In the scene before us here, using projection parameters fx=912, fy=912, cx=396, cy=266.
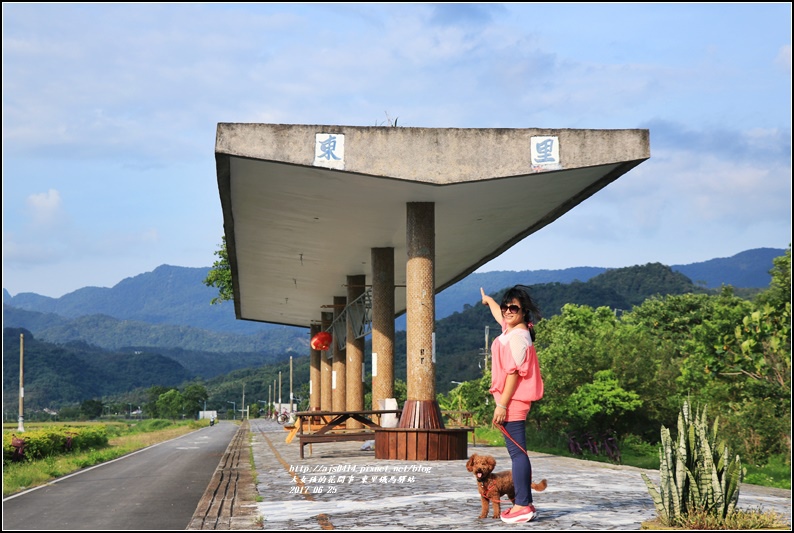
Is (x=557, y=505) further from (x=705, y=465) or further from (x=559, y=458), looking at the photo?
(x=559, y=458)

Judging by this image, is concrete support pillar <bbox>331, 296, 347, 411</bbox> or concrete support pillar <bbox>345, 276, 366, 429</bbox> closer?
concrete support pillar <bbox>345, 276, 366, 429</bbox>

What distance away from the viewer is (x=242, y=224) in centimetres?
2006

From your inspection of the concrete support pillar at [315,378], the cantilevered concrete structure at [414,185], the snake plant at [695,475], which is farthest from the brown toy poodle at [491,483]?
the concrete support pillar at [315,378]

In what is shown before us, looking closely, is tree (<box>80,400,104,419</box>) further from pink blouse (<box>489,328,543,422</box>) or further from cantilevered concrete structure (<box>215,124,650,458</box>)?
pink blouse (<box>489,328,543,422</box>)

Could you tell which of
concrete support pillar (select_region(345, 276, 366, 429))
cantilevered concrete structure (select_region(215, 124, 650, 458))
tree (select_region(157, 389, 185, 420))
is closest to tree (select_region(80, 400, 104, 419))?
tree (select_region(157, 389, 185, 420))

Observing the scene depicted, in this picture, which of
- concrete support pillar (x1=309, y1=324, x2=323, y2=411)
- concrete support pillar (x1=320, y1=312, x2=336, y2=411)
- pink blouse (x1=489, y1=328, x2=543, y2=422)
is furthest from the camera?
concrete support pillar (x1=309, y1=324, x2=323, y2=411)

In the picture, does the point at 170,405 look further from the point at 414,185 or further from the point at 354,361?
the point at 414,185

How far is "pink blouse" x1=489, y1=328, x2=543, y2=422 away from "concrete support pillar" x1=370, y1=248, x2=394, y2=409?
44.1ft

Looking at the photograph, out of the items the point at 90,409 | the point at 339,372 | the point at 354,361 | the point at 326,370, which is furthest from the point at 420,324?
the point at 90,409

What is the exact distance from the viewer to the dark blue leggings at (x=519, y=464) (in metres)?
7.22

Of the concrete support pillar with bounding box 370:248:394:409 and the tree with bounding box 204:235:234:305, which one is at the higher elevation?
the tree with bounding box 204:235:234:305

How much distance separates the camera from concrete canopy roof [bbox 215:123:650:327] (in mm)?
13906

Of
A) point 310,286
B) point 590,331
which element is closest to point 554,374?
Answer: point 590,331

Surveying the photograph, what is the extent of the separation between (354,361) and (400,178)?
46.9 feet
